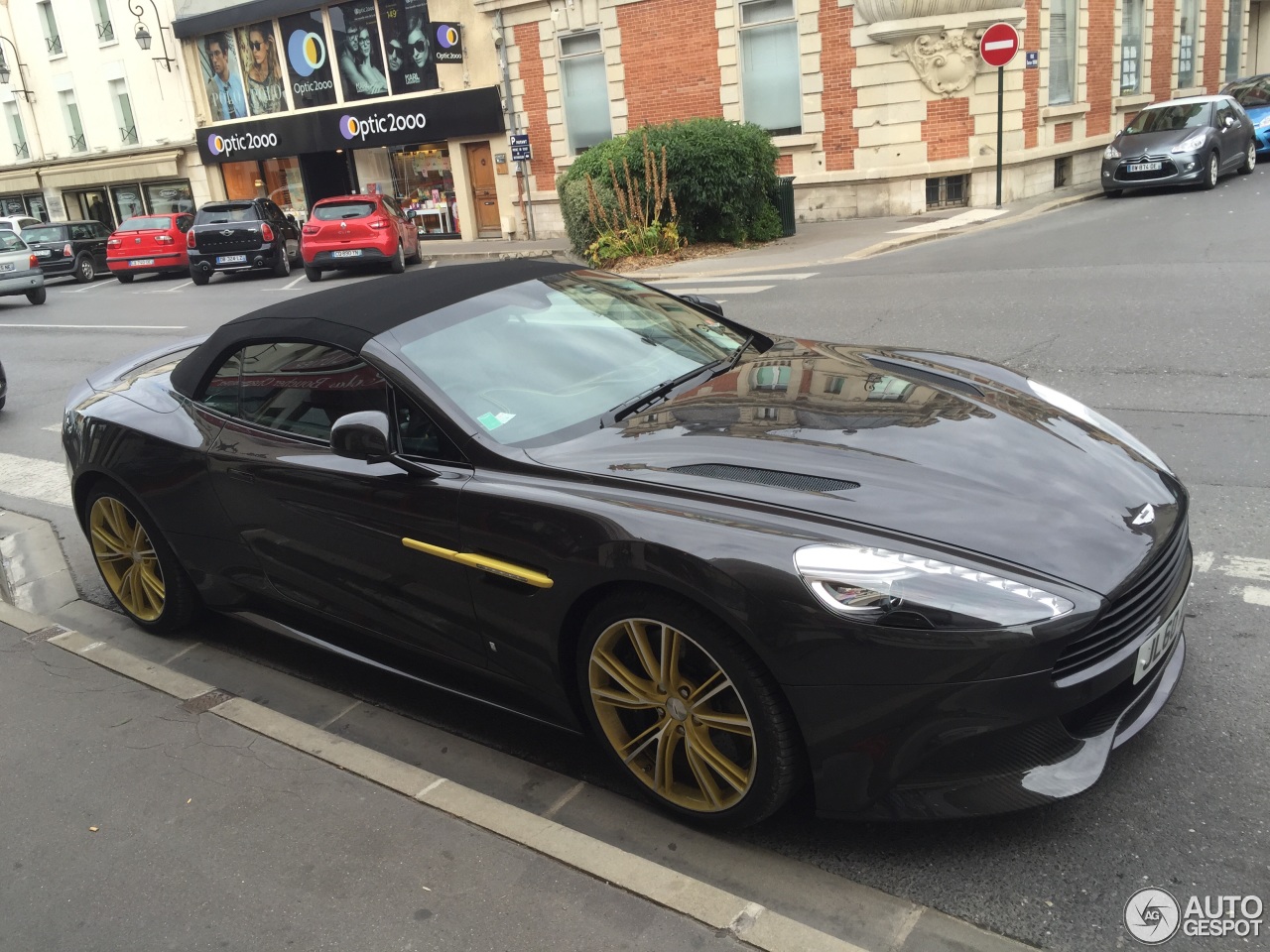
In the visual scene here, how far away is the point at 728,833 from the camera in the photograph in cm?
300

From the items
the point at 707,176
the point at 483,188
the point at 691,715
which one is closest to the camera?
the point at 691,715

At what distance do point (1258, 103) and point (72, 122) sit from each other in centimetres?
3744

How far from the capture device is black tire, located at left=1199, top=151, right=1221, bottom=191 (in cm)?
1908

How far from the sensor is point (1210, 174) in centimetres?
1919

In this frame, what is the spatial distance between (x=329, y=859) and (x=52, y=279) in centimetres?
3142

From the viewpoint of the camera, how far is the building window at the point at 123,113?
35.9 m

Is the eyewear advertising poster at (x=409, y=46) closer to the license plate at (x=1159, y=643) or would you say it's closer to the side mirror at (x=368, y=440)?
the side mirror at (x=368, y=440)

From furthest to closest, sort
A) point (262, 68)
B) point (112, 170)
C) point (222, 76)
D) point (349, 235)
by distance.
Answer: point (112, 170)
point (222, 76)
point (262, 68)
point (349, 235)

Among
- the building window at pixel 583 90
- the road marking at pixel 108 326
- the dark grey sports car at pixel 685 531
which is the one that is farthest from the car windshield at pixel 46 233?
the dark grey sports car at pixel 685 531

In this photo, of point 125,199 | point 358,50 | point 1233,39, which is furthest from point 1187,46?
point 125,199

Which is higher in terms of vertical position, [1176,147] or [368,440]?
[368,440]

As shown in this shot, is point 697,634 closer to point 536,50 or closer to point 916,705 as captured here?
→ point 916,705

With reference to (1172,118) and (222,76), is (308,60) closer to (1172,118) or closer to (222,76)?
(222,76)

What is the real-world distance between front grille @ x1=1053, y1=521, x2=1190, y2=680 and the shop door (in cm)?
2513
